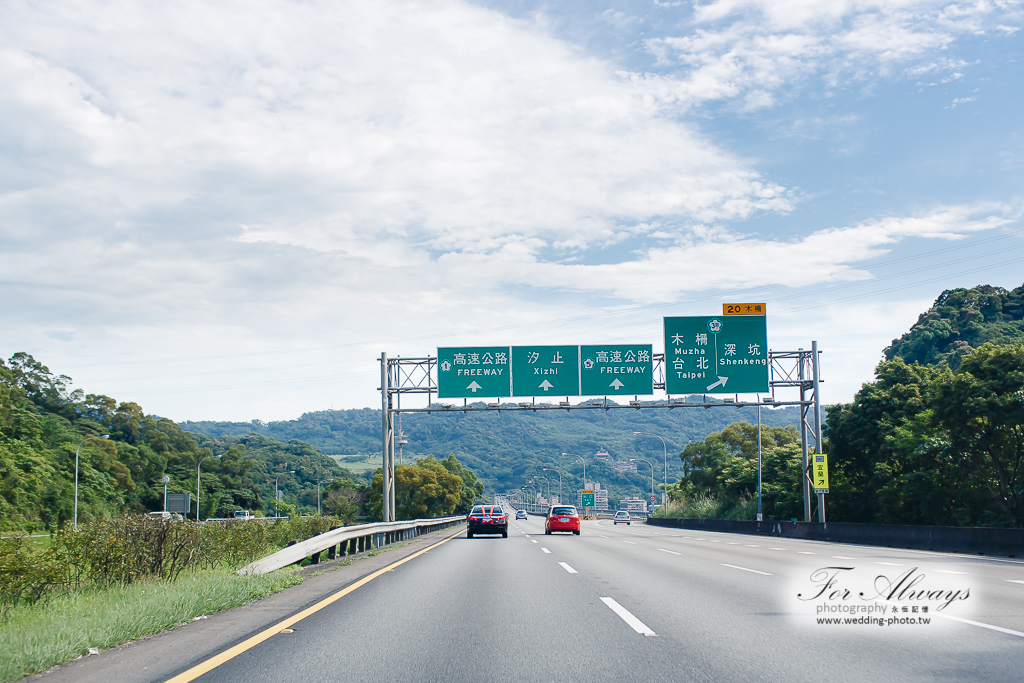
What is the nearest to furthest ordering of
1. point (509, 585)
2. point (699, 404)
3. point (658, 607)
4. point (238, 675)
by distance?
point (238, 675)
point (658, 607)
point (509, 585)
point (699, 404)

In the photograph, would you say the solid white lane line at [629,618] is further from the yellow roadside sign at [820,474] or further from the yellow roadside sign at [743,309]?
the yellow roadside sign at [820,474]

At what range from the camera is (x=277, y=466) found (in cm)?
15800

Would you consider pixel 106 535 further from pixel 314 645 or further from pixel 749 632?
pixel 749 632

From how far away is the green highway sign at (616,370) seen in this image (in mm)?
33344

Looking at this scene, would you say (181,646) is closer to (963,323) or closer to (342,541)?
(342,541)

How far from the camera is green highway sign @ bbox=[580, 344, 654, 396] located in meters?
33.3

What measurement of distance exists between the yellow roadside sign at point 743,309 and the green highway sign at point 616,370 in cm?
358

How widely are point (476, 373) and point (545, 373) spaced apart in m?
2.96

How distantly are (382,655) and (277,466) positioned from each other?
15925 cm

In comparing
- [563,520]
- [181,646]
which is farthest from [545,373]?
[181,646]

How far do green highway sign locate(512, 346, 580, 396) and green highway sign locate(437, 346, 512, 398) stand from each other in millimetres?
463

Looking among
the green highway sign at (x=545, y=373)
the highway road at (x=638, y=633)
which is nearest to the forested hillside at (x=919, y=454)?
the green highway sign at (x=545, y=373)

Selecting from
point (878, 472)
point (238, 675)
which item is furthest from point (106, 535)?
point (878, 472)

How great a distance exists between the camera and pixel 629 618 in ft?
30.6
